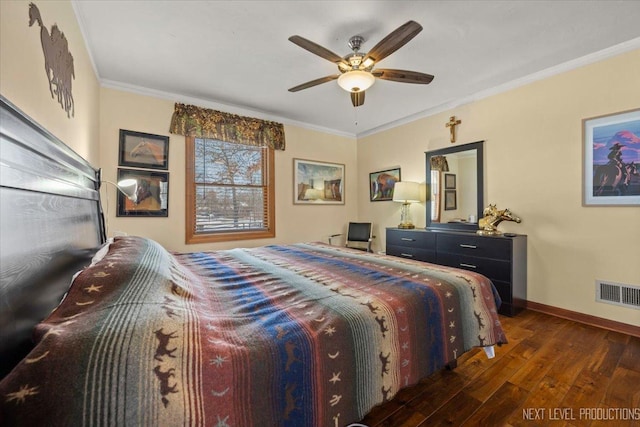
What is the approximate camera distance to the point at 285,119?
13.7 ft

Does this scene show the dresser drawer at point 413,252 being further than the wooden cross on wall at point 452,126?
No

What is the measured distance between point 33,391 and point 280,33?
8.20 ft

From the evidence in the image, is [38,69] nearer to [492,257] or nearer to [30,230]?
[30,230]

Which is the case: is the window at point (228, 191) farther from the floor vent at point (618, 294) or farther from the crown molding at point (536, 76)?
the floor vent at point (618, 294)

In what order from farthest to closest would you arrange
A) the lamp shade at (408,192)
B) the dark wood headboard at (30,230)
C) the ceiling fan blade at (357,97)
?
1. the lamp shade at (408,192)
2. the ceiling fan blade at (357,97)
3. the dark wood headboard at (30,230)

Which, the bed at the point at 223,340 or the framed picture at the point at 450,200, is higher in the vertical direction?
the framed picture at the point at 450,200

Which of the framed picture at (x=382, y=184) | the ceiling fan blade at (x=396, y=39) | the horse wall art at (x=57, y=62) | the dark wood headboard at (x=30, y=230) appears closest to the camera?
the dark wood headboard at (x=30, y=230)

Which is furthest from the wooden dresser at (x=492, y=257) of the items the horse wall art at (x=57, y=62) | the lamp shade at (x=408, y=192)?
the horse wall art at (x=57, y=62)

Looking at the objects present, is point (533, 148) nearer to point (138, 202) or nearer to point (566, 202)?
point (566, 202)

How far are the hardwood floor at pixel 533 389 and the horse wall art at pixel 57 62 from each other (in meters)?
2.52

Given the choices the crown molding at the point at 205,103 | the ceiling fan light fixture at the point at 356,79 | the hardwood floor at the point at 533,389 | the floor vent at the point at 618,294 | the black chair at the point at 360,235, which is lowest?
the hardwood floor at the point at 533,389

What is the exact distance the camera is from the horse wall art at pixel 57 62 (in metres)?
1.30

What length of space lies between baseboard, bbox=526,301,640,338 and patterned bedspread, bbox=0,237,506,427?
5.82 feet

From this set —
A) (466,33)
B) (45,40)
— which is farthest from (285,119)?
(45,40)
